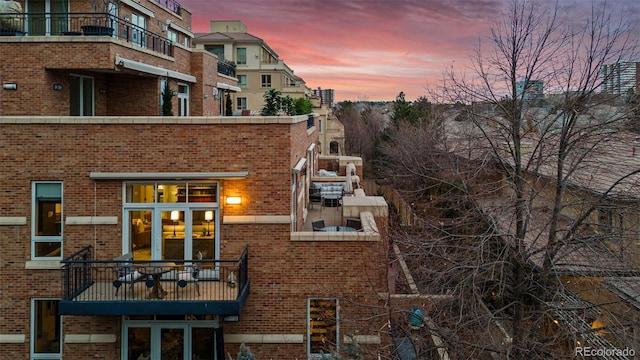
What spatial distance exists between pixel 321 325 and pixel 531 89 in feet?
25.9

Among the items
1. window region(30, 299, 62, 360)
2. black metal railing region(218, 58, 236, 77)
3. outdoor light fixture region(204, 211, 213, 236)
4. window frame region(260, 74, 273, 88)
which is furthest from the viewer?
window frame region(260, 74, 273, 88)

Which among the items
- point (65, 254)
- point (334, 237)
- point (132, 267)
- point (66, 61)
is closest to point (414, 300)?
point (334, 237)

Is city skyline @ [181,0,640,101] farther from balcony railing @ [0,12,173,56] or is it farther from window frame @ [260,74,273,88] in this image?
balcony railing @ [0,12,173,56]

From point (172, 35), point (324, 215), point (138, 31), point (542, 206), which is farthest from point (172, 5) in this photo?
point (542, 206)

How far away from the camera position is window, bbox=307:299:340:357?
12648 millimetres

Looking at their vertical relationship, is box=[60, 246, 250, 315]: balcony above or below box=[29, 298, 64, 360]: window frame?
above

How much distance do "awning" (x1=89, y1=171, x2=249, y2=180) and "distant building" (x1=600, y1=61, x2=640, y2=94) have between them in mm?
8635

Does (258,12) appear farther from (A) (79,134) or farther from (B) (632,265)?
(B) (632,265)

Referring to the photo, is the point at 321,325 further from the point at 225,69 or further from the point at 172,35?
the point at 172,35

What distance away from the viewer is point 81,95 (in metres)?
16.2

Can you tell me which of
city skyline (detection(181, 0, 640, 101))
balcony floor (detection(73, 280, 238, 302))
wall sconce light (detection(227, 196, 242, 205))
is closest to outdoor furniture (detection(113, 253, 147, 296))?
balcony floor (detection(73, 280, 238, 302))

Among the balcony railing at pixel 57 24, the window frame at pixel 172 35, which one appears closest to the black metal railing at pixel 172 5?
the window frame at pixel 172 35

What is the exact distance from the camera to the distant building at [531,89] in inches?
458

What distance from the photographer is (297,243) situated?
12.6m
